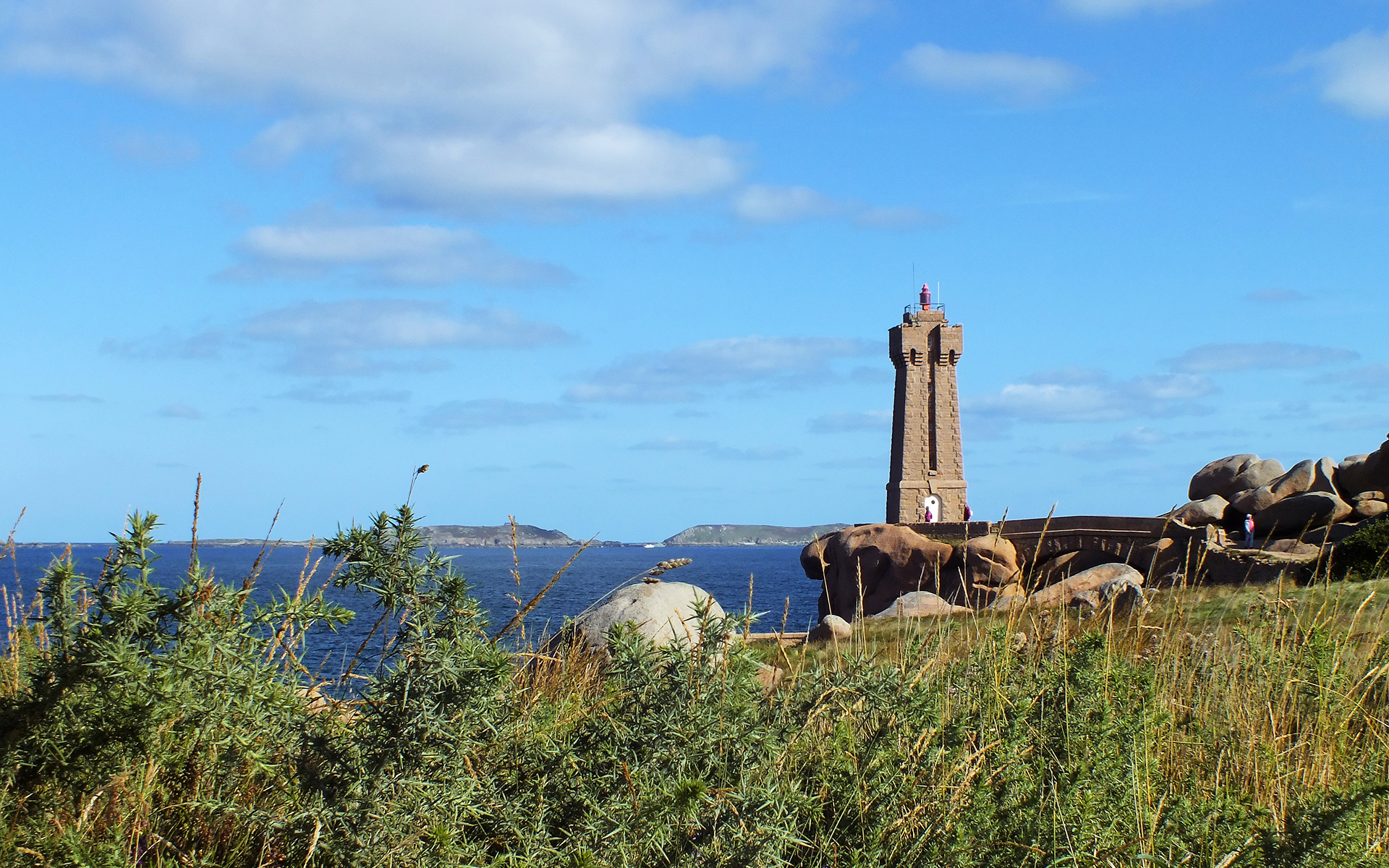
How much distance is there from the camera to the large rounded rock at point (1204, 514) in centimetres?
2742

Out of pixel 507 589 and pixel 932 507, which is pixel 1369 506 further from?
pixel 507 589

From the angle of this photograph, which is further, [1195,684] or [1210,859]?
[1195,684]

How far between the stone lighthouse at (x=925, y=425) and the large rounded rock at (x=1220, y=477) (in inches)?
466

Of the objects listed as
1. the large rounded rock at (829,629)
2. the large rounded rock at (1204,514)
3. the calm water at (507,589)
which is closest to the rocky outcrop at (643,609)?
the calm water at (507,589)

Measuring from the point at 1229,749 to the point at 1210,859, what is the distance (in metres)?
1.07

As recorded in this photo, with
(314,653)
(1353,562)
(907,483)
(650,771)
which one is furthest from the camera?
(907,483)

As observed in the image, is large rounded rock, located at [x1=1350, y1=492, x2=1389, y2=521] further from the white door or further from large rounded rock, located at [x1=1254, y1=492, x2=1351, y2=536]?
the white door

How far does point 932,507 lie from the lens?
41375mm

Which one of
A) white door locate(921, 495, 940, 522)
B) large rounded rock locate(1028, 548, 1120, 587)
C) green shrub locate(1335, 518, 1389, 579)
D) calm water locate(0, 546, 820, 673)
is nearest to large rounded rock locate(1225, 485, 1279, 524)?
large rounded rock locate(1028, 548, 1120, 587)

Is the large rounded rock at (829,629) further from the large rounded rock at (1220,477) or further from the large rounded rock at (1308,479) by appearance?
the large rounded rock at (1220,477)

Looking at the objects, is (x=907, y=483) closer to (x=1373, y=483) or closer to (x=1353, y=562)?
(x=1373, y=483)

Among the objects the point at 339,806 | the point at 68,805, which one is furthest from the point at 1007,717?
the point at 68,805

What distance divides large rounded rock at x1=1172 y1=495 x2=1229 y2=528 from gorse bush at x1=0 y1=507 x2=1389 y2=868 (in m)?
26.7

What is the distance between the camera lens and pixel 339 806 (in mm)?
2137
